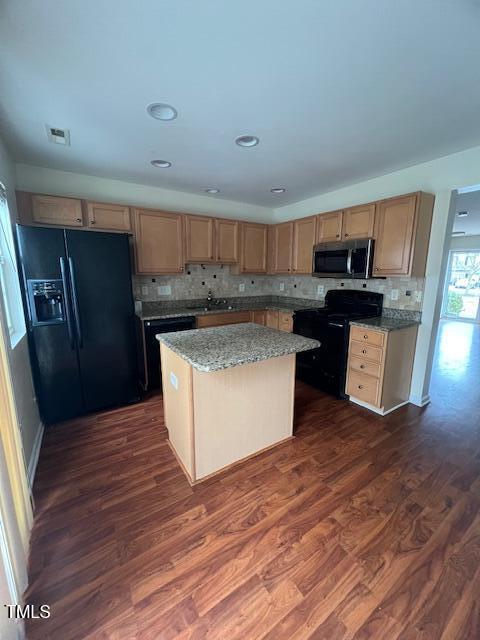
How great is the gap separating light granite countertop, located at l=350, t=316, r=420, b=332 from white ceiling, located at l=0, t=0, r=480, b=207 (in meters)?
1.63

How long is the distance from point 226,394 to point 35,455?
5.32 feet

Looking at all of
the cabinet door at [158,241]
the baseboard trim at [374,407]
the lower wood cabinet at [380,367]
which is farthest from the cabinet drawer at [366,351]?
the cabinet door at [158,241]

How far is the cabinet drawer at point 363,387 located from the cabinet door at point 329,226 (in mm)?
1687

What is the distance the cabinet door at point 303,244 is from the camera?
3604 millimetres

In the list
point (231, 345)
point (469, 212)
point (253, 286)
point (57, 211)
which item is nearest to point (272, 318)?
point (253, 286)

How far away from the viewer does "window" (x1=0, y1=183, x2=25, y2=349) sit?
2090 millimetres

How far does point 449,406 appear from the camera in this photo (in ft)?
9.45

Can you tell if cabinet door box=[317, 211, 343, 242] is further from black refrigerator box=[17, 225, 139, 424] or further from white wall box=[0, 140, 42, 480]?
white wall box=[0, 140, 42, 480]

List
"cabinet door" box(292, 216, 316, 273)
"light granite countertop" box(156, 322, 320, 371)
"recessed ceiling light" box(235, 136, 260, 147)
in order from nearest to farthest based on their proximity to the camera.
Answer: "light granite countertop" box(156, 322, 320, 371)
"recessed ceiling light" box(235, 136, 260, 147)
"cabinet door" box(292, 216, 316, 273)

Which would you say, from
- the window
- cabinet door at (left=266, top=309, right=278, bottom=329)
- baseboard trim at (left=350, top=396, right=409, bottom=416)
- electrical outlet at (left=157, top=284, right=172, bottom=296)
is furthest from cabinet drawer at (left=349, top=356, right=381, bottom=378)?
the window

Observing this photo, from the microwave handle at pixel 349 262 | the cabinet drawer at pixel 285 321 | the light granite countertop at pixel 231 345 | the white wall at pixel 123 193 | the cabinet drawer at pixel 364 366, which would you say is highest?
the white wall at pixel 123 193

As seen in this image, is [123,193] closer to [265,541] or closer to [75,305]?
[75,305]

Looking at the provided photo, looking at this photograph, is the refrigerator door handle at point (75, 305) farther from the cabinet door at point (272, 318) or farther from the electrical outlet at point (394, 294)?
the electrical outlet at point (394, 294)

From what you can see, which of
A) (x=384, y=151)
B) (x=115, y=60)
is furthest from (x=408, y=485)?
(x=115, y=60)
